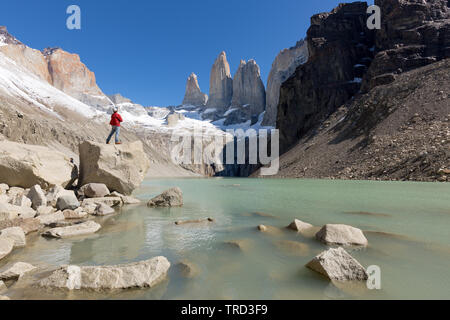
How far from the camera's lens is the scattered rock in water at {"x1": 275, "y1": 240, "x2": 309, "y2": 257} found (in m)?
4.84

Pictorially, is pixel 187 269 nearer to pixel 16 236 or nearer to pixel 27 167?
pixel 16 236

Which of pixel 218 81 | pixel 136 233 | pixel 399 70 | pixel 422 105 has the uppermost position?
pixel 218 81

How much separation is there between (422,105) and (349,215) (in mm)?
32143

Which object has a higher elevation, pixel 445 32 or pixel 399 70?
pixel 445 32

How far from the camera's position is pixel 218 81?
18412cm

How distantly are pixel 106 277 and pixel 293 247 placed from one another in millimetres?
3672

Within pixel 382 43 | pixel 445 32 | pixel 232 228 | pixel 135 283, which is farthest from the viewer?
pixel 382 43

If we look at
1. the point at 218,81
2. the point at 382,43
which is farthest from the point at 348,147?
the point at 218,81

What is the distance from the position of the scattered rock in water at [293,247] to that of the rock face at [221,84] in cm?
18446

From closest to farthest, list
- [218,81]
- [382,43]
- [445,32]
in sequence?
[445,32]
[382,43]
[218,81]

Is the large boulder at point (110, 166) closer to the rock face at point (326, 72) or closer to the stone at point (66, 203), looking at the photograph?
the stone at point (66, 203)

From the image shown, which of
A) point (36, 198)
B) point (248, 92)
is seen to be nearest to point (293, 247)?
point (36, 198)

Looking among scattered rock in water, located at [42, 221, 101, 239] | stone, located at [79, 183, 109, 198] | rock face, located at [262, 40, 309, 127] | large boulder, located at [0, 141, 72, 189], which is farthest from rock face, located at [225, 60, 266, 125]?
scattered rock in water, located at [42, 221, 101, 239]

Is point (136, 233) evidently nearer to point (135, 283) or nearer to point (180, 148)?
point (135, 283)
